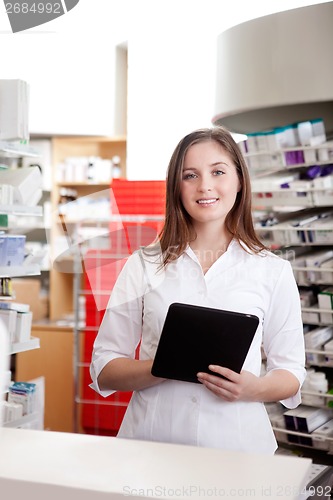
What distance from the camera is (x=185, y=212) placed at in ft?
4.88

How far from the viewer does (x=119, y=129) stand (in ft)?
16.4

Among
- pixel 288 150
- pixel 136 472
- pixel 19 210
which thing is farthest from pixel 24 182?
pixel 136 472

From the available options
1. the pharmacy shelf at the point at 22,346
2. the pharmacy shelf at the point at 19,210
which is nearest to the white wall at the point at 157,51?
the pharmacy shelf at the point at 19,210

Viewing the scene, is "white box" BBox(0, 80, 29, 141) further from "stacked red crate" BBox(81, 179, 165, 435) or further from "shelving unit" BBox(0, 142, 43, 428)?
"stacked red crate" BBox(81, 179, 165, 435)

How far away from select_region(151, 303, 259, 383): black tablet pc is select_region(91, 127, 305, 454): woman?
0.24ft

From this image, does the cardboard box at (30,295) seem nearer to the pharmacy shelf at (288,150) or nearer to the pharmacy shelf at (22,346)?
the pharmacy shelf at (22,346)

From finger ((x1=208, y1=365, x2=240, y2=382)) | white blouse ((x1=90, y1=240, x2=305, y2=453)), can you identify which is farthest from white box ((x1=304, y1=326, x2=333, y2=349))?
finger ((x1=208, y1=365, x2=240, y2=382))

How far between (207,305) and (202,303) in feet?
0.04

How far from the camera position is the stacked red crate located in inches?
126

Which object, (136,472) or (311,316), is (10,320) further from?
(136,472)

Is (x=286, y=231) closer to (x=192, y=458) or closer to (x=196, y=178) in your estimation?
(x=196, y=178)

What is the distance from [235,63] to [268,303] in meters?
1.23

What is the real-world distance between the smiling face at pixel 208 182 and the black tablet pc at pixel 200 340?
255mm

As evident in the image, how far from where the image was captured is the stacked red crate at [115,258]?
3205 millimetres
